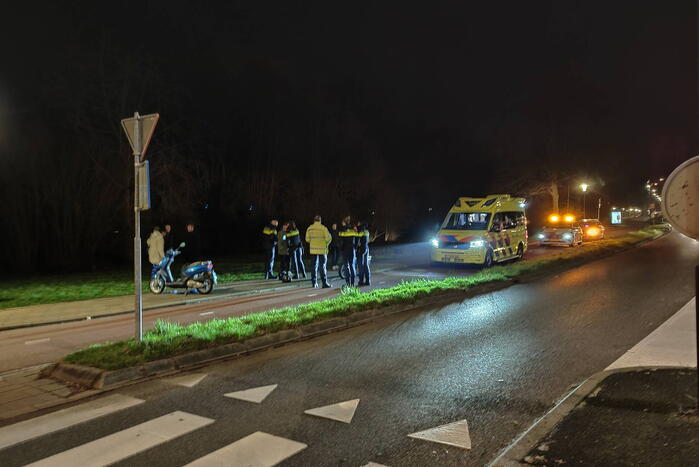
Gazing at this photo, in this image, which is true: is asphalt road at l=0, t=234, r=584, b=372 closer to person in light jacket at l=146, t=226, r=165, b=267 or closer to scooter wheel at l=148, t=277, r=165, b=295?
scooter wheel at l=148, t=277, r=165, b=295

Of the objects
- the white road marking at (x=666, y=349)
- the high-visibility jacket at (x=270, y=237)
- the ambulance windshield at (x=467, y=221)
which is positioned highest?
the ambulance windshield at (x=467, y=221)

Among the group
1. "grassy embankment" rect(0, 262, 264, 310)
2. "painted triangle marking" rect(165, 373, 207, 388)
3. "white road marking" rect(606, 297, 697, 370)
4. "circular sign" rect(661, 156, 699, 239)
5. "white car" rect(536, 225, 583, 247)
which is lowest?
"grassy embankment" rect(0, 262, 264, 310)

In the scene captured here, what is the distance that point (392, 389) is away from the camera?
18.5 feet

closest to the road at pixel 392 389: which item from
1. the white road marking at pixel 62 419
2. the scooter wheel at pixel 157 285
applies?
the white road marking at pixel 62 419

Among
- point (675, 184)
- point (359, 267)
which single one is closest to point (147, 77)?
point (359, 267)

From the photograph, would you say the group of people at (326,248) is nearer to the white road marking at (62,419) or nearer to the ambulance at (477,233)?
the ambulance at (477,233)

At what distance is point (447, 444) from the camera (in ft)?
13.9

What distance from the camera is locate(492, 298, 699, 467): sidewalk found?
371 centimetres

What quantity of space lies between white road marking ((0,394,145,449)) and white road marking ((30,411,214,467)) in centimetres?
60

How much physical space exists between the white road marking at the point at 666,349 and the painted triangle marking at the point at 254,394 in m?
3.75

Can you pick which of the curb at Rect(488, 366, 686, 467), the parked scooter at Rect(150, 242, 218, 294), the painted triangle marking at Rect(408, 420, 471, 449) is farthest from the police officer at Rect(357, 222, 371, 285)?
the painted triangle marking at Rect(408, 420, 471, 449)

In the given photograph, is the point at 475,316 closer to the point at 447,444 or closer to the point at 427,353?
the point at 427,353

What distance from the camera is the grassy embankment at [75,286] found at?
1287cm

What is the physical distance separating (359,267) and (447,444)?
34.5 feet
